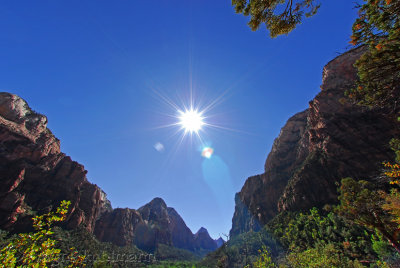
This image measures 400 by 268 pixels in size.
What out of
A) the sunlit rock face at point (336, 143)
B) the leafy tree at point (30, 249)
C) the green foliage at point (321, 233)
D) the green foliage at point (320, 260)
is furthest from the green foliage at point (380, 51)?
the sunlit rock face at point (336, 143)

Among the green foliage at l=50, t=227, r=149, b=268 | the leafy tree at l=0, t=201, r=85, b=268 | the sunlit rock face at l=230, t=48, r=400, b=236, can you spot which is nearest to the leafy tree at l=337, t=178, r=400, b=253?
the leafy tree at l=0, t=201, r=85, b=268

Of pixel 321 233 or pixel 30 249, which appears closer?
pixel 30 249

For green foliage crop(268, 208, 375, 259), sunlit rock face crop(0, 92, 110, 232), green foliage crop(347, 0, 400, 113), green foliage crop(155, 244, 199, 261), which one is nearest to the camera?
green foliage crop(347, 0, 400, 113)

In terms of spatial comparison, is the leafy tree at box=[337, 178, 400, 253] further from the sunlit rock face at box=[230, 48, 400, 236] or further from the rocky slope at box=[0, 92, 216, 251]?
the rocky slope at box=[0, 92, 216, 251]

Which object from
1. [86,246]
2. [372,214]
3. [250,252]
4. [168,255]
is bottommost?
[372,214]

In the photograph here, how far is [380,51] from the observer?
7434 mm

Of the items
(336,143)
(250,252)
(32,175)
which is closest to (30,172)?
(32,175)

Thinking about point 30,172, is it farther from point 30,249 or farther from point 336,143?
point 336,143

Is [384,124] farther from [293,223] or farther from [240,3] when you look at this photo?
[240,3]

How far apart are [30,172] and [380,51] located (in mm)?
96295

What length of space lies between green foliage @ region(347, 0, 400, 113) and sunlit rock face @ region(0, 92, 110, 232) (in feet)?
285

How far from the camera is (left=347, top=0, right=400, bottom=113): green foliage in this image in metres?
7.11

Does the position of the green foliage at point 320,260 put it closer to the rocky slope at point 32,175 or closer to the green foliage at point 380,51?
the green foliage at point 380,51

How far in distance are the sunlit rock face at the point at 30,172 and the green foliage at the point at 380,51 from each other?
86.8m
